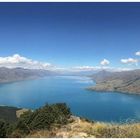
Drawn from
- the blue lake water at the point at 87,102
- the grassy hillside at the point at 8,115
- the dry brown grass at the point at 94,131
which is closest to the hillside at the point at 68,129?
the dry brown grass at the point at 94,131

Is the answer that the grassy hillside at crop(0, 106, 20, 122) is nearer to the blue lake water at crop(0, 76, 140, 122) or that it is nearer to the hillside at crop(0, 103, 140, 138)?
the blue lake water at crop(0, 76, 140, 122)

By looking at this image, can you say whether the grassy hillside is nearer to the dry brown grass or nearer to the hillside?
the hillside

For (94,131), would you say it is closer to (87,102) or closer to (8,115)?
(8,115)

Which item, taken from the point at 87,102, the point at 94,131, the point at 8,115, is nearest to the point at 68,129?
the point at 94,131

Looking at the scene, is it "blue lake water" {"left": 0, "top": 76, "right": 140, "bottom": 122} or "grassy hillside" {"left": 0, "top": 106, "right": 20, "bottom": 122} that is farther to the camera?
"blue lake water" {"left": 0, "top": 76, "right": 140, "bottom": 122}

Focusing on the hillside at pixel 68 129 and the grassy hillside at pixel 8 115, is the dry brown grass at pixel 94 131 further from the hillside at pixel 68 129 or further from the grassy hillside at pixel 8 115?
the grassy hillside at pixel 8 115

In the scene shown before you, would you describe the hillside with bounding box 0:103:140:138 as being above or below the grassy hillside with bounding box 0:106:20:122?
above

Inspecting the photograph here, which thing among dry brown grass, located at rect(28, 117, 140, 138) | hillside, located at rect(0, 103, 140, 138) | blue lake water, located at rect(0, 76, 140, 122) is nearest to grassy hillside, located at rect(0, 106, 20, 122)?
blue lake water, located at rect(0, 76, 140, 122)

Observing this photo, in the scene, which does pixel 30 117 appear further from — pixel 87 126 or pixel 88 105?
pixel 88 105

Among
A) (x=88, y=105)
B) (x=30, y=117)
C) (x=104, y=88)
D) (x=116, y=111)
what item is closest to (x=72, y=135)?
(x=30, y=117)

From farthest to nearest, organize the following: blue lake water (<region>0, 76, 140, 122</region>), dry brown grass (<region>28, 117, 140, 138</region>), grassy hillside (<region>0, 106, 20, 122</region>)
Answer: blue lake water (<region>0, 76, 140, 122</region>) → grassy hillside (<region>0, 106, 20, 122</region>) → dry brown grass (<region>28, 117, 140, 138</region>)

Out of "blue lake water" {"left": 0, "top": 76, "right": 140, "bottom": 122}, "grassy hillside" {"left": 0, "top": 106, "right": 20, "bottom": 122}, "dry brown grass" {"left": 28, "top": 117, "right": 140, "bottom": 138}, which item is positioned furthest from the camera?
"blue lake water" {"left": 0, "top": 76, "right": 140, "bottom": 122}
